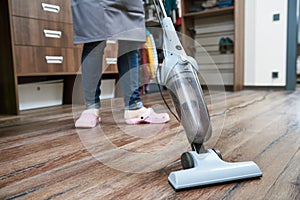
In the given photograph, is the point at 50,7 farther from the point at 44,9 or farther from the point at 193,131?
the point at 193,131

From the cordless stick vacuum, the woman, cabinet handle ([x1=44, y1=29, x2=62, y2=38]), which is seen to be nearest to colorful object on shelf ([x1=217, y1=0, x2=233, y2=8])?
cabinet handle ([x1=44, y1=29, x2=62, y2=38])

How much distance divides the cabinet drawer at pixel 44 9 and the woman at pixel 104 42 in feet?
2.16

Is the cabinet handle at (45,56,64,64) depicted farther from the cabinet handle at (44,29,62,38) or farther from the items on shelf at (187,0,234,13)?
the items on shelf at (187,0,234,13)

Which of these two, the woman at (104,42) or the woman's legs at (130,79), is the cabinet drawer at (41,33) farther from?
the woman's legs at (130,79)

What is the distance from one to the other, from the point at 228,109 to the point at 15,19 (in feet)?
4.56

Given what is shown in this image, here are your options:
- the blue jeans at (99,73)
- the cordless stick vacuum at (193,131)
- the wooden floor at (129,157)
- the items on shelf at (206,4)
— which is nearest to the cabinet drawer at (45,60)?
the wooden floor at (129,157)

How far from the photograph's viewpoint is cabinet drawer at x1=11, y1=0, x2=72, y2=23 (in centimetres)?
165

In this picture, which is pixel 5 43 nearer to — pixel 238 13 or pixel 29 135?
pixel 29 135

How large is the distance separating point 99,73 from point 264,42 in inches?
91.2

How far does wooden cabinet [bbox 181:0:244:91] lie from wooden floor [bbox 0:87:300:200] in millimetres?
1633

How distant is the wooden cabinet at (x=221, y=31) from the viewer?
288 centimetres

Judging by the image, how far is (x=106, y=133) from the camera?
43.9 inches

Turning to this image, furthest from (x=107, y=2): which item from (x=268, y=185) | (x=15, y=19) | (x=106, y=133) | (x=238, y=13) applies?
(x=238, y=13)

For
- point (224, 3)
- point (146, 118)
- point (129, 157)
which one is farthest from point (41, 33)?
point (224, 3)
